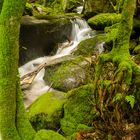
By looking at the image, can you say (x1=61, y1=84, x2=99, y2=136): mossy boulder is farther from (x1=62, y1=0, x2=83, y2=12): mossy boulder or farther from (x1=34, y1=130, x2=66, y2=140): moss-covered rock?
(x1=62, y1=0, x2=83, y2=12): mossy boulder

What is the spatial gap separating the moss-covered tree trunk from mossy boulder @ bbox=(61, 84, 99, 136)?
1.38m

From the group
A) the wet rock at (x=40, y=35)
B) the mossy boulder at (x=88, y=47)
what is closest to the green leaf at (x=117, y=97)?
the mossy boulder at (x=88, y=47)

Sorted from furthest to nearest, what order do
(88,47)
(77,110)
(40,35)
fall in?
(40,35), (88,47), (77,110)

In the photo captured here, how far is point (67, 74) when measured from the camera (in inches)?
355

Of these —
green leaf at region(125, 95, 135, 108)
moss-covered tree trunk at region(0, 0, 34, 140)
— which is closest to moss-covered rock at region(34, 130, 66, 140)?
moss-covered tree trunk at region(0, 0, 34, 140)

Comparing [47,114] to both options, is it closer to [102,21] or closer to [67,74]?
[67,74]

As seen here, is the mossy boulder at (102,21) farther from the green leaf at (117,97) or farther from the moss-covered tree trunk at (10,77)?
the moss-covered tree trunk at (10,77)

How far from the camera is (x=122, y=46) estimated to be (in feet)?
19.9

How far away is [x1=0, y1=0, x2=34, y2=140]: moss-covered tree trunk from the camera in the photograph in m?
4.25

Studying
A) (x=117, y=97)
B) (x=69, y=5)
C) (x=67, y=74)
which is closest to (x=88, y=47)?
(x=67, y=74)

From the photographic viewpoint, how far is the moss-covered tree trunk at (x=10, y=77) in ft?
13.9

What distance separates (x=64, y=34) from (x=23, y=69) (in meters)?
2.92

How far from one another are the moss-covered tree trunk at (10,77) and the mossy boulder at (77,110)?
4.54 ft

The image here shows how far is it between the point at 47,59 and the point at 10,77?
751 cm
